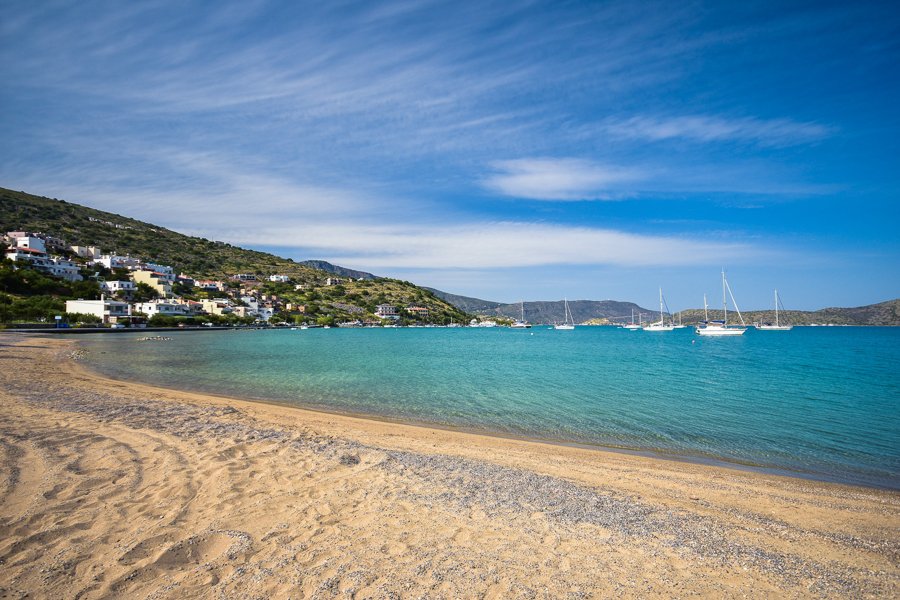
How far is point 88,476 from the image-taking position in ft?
24.4

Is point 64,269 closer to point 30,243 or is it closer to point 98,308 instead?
point 30,243

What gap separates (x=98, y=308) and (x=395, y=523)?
10517 centimetres

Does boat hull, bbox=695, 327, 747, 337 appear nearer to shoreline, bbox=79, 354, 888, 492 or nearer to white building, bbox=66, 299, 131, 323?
shoreline, bbox=79, 354, 888, 492

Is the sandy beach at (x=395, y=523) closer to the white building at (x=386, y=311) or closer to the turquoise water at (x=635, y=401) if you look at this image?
the turquoise water at (x=635, y=401)

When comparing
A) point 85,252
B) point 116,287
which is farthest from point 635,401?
point 85,252

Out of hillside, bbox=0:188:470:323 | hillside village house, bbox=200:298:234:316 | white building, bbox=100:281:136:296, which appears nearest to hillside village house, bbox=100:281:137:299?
white building, bbox=100:281:136:296

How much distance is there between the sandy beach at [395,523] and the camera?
486 centimetres

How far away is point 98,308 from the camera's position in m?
87.4

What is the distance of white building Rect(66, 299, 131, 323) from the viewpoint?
85.2 meters

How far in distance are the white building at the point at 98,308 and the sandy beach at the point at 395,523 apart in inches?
3695

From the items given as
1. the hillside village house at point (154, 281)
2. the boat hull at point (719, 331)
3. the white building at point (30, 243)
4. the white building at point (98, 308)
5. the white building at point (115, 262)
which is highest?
the white building at point (30, 243)

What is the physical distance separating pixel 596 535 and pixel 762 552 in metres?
2.17

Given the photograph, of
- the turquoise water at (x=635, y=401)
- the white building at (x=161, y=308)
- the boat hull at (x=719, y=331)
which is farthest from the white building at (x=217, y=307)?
the boat hull at (x=719, y=331)

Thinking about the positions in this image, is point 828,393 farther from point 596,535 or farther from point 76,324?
point 76,324
